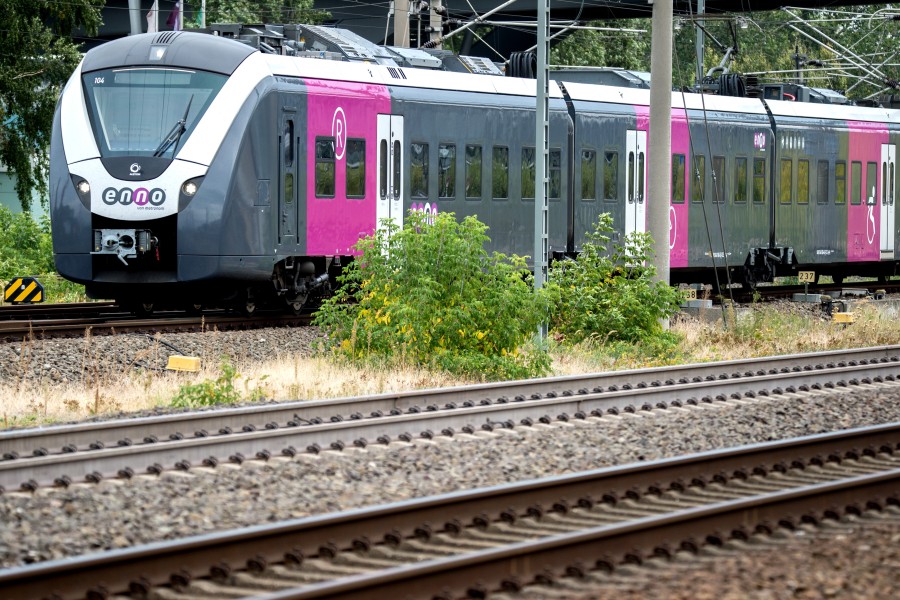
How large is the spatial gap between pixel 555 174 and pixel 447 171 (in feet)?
8.87

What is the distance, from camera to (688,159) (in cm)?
2478

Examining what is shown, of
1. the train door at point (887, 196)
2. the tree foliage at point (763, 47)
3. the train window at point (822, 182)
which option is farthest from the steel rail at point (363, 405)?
the tree foliage at point (763, 47)

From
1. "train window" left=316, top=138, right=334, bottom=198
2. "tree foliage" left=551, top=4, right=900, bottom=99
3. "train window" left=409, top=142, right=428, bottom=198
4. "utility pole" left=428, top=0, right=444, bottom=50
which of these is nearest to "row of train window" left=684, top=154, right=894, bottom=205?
"utility pole" left=428, top=0, right=444, bottom=50

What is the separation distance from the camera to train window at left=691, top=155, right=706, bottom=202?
25.1m

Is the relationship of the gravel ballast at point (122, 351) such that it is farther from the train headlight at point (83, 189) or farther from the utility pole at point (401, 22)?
the utility pole at point (401, 22)

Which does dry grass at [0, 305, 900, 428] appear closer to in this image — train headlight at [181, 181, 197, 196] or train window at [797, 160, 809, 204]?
train headlight at [181, 181, 197, 196]

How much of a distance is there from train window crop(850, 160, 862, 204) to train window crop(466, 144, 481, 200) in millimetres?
10841

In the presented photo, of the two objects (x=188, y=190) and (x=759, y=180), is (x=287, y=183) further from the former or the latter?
(x=759, y=180)

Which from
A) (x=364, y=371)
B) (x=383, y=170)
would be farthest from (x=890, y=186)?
(x=364, y=371)

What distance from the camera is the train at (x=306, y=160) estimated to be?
56.1ft

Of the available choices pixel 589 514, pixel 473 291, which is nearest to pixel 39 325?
pixel 473 291

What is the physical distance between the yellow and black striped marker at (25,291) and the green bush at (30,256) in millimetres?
3539

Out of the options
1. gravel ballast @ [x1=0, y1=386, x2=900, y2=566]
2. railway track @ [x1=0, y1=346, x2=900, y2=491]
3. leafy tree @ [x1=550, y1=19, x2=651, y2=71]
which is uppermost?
leafy tree @ [x1=550, y1=19, x2=651, y2=71]

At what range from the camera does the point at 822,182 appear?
2803 centimetres
